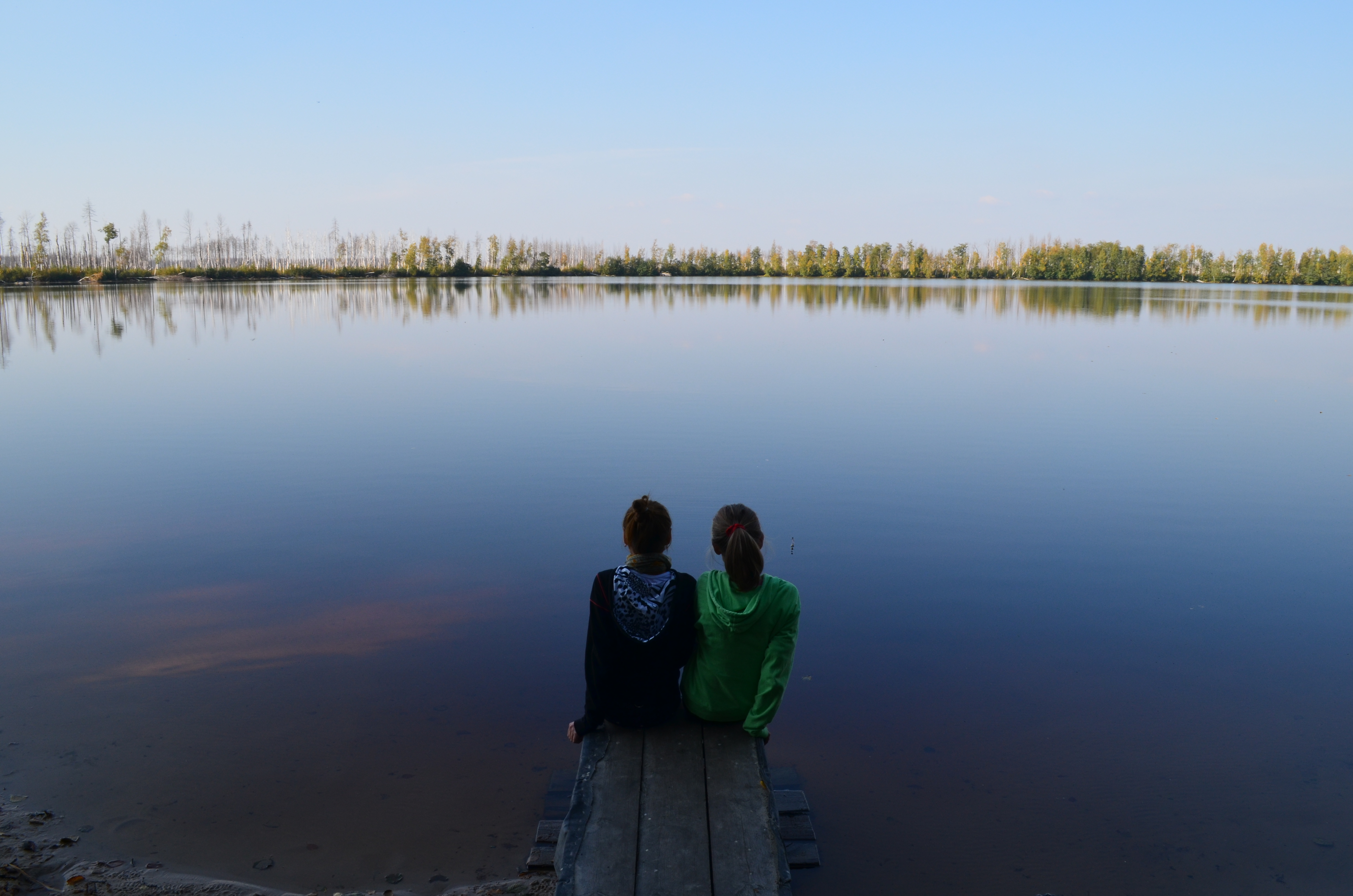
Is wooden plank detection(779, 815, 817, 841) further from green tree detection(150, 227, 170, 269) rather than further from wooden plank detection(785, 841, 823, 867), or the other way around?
green tree detection(150, 227, 170, 269)

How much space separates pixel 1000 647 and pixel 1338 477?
520cm

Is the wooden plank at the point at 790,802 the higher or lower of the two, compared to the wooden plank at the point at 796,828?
higher

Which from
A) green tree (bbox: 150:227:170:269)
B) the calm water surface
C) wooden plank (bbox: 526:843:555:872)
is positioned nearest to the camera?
wooden plank (bbox: 526:843:555:872)

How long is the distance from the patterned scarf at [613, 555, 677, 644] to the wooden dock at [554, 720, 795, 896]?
0.99ft

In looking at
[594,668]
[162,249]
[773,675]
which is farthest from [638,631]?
[162,249]

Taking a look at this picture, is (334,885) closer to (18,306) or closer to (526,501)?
(526,501)

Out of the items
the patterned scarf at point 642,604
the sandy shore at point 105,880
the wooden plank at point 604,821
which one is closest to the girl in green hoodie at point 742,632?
the patterned scarf at point 642,604

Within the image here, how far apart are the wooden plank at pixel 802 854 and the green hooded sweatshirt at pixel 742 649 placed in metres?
0.35

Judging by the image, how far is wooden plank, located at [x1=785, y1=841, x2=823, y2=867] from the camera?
8.71 ft

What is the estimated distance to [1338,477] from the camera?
7.43 meters

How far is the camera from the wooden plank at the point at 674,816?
2092mm

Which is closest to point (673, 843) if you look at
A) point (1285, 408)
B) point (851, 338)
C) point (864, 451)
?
point (864, 451)

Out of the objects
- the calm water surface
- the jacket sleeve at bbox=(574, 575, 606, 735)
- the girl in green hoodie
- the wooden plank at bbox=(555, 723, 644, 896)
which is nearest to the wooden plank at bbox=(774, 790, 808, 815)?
the calm water surface

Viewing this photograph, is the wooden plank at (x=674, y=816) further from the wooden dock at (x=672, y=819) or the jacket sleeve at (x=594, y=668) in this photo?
Answer: the jacket sleeve at (x=594, y=668)
